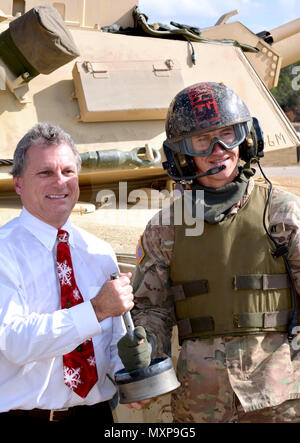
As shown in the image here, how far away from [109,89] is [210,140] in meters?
3.59

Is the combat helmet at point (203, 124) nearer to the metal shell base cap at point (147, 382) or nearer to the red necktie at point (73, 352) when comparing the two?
the red necktie at point (73, 352)

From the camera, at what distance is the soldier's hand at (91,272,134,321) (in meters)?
2.25

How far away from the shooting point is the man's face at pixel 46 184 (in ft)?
8.26

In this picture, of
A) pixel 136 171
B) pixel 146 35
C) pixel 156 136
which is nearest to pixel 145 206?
pixel 136 171

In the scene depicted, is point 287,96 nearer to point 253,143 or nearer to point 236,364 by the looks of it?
point 253,143

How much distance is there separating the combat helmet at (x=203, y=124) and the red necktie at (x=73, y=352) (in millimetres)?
625

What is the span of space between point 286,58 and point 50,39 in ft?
14.3

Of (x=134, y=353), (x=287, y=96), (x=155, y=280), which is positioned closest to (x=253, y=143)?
(x=155, y=280)

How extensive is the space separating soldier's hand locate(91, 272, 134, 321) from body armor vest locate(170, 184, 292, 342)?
422mm

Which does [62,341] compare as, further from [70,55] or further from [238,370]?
[70,55]

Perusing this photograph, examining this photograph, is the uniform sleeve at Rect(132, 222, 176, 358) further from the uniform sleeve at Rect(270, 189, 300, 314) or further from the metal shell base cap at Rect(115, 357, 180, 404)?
the uniform sleeve at Rect(270, 189, 300, 314)

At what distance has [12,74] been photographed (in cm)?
573

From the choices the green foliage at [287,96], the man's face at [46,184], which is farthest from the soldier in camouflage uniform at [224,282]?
the green foliage at [287,96]

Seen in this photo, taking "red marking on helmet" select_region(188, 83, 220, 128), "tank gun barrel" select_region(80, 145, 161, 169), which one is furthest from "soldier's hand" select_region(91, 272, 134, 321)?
"tank gun barrel" select_region(80, 145, 161, 169)
